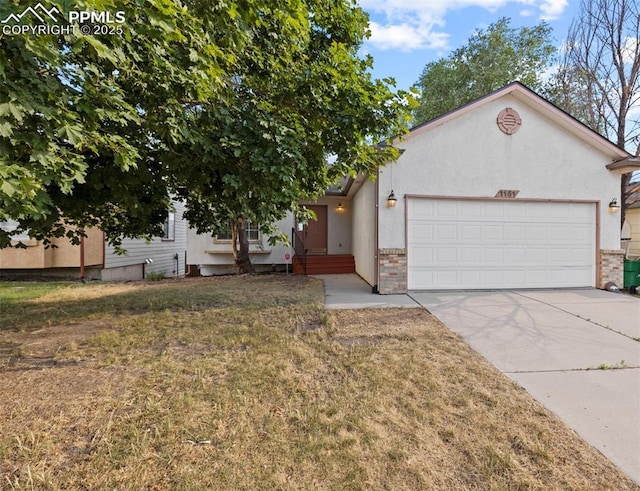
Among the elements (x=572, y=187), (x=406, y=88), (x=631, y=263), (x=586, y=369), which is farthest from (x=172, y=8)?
(x=631, y=263)

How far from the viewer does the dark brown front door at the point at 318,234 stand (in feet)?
44.3

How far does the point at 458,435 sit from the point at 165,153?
435cm

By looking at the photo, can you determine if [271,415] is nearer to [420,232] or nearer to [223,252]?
[420,232]

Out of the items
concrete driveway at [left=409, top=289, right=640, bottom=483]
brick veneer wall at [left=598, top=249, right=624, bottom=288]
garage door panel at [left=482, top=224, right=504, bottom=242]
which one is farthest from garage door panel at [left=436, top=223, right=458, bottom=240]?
brick veneer wall at [left=598, top=249, right=624, bottom=288]

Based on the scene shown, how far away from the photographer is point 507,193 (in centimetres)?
775

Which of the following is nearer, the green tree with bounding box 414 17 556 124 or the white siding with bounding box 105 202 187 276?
the white siding with bounding box 105 202 187 276

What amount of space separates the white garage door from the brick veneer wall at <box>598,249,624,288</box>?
21cm

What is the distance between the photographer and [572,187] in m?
7.95

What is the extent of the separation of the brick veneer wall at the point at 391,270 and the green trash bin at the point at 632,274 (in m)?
6.23

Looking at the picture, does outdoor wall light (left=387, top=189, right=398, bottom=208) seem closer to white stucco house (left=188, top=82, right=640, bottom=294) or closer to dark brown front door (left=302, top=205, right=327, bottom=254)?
white stucco house (left=188, top=82, right=640, bottom=294)

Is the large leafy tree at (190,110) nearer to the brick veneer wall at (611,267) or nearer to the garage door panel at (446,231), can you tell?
the garage door panel at (446,231)

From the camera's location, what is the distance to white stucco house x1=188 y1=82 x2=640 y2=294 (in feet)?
24.6

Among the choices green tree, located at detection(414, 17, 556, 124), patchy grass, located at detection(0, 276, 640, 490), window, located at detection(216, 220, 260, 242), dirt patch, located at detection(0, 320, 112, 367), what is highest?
green tree, located at detection(414, 17, 556, 124)

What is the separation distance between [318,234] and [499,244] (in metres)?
7.40
